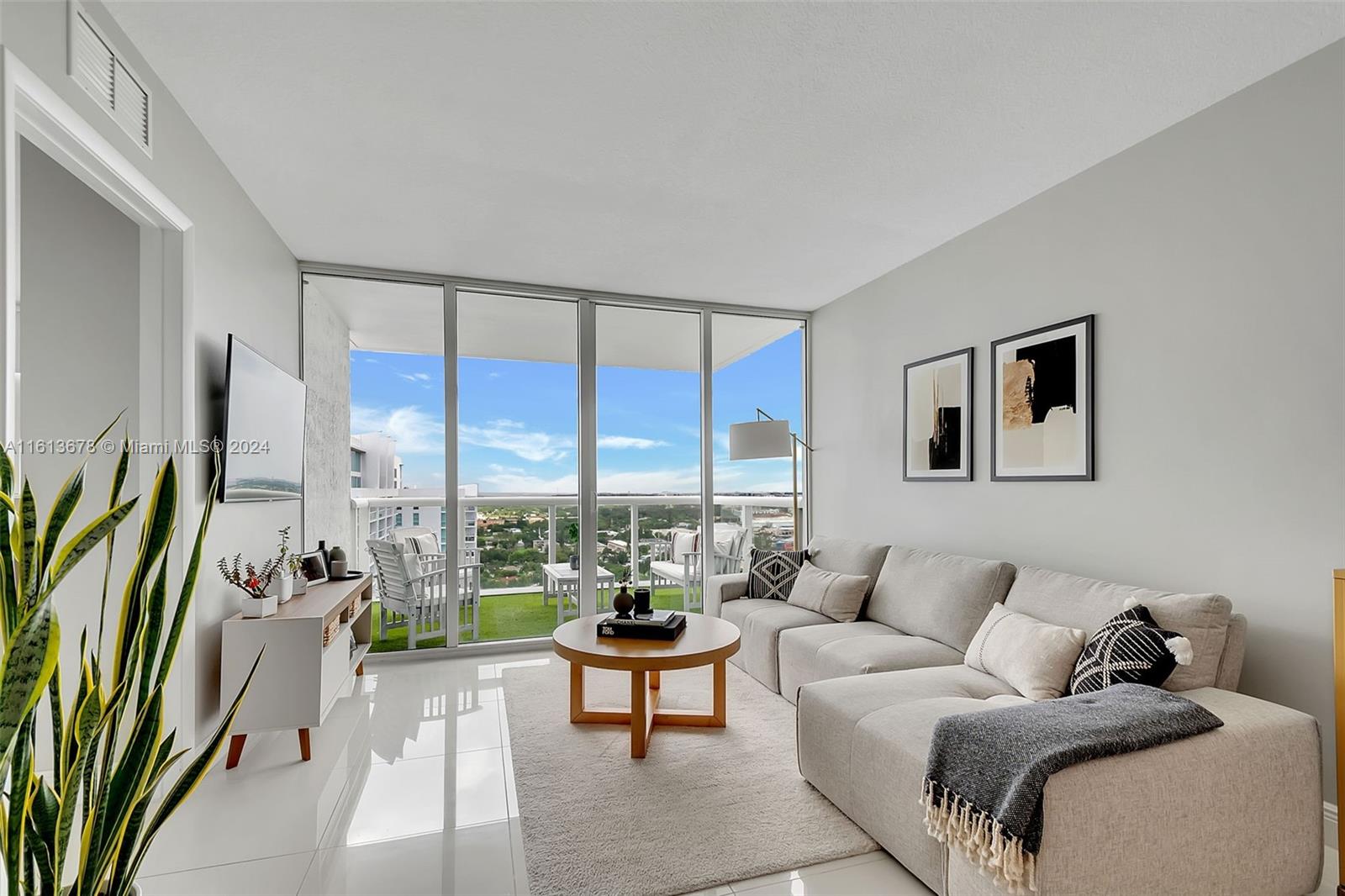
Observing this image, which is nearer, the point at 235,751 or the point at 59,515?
the point at 59,515

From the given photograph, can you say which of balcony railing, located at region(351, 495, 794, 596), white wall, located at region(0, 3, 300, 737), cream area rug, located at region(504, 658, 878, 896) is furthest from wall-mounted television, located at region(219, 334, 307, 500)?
cream area rug, located at region(504, 658, 878, 896)

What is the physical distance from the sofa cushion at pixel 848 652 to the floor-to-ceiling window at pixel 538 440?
1.48m

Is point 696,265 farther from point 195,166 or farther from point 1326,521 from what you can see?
point 1326,521

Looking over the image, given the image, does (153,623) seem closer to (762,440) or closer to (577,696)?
(577,696)

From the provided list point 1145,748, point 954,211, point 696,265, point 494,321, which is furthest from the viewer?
point 494,321

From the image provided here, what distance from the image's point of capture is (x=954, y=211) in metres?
3.55

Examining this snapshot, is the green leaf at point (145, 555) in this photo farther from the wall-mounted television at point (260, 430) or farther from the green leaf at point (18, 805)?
the wall-mounted television at point (260, 430)

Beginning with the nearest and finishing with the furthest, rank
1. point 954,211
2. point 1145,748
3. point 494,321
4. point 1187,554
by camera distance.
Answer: point 1145,748 → point 1187,554 → point 954,211 → point 494,321

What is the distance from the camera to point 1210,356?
2.60 metres

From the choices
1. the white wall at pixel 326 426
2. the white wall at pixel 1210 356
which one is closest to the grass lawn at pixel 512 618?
the white wall at pixel 326 426

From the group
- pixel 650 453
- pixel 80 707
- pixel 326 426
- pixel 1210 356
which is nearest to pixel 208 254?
pixel 326 426

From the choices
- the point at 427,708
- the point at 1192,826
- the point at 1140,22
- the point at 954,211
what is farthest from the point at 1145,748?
the point at 427,708

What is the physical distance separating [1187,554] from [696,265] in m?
3.00

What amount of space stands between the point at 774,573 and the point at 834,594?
60cm
